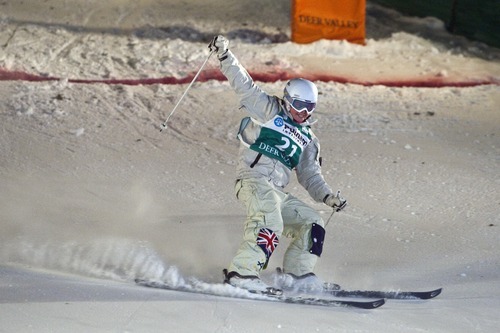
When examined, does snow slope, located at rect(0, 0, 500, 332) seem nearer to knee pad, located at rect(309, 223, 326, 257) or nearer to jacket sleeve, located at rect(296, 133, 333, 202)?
knee pad, located at rect(309, 223, 326, 257)

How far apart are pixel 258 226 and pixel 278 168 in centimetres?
46

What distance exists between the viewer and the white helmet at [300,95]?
6.81 metres

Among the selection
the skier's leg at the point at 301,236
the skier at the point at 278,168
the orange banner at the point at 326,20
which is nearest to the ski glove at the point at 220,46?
the skier at the point at 278,168

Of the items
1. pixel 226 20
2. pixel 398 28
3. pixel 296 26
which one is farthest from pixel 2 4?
pixel 398 28

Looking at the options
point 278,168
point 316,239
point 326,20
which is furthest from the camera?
point 326,20

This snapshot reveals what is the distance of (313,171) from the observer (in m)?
7.08

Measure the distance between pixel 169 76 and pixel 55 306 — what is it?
18.5 feet

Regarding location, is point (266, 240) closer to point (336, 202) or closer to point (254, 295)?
point (254, 295)

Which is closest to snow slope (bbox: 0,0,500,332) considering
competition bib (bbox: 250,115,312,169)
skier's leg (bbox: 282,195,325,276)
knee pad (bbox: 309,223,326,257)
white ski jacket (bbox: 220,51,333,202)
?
skier's leg (bbox: 282,195,325,276)

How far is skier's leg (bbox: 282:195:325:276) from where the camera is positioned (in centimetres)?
678

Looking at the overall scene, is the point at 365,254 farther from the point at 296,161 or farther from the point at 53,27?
the point at 53,27

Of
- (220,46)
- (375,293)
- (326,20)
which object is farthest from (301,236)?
(326,20)

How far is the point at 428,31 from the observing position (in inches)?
521

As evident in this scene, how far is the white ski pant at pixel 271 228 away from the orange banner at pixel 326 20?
18.3 ft
